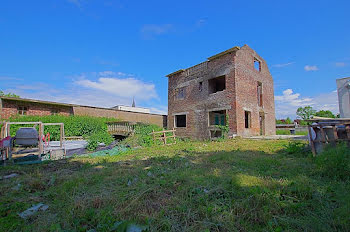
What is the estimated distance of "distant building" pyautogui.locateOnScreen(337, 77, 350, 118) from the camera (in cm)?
1141

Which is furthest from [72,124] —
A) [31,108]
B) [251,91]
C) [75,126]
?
[251,91]

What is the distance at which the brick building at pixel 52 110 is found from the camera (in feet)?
42.6

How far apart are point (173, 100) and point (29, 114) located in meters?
13.5

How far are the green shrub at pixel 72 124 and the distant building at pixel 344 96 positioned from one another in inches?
758

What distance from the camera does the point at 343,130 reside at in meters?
4.78

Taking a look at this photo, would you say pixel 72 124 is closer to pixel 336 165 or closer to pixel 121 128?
pixel 121 128

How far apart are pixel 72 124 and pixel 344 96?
22.0m

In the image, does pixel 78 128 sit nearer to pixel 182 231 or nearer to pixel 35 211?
pixel 35 211

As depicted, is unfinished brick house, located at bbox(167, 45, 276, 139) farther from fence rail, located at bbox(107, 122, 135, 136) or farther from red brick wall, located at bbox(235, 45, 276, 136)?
fence rail, located at bbox(107, 122, 135, 136)

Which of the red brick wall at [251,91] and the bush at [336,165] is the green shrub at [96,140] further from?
the bush at [336,165]

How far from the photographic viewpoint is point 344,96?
38.0 ft

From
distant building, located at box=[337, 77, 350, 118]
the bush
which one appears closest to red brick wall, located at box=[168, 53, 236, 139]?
the bush

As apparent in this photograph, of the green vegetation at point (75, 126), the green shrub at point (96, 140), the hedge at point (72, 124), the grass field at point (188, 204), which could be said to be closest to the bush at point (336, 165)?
the grass field at point (188, 204)

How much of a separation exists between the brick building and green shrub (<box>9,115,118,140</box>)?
100cm
